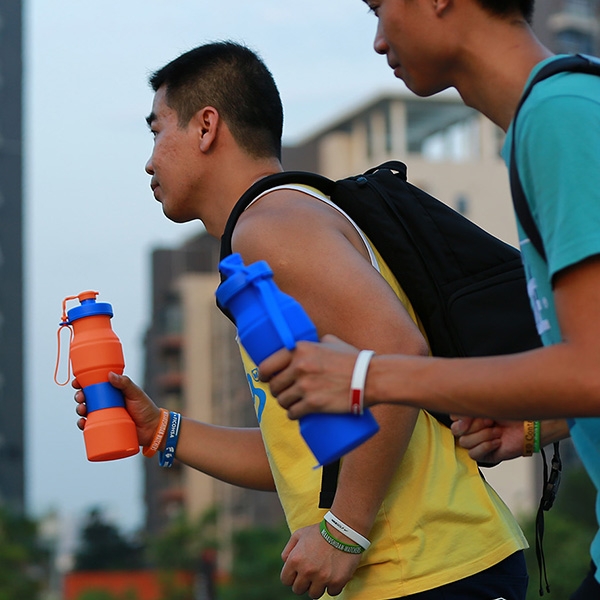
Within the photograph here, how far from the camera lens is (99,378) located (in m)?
3.00

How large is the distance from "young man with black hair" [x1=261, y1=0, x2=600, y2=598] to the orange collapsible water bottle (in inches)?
40.6

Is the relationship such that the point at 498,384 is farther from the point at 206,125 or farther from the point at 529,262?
the point at 206,125

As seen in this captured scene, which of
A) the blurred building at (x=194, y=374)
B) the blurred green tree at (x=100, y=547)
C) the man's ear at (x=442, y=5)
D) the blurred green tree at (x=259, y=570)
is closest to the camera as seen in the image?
the man's ear at (x=442, y=5)

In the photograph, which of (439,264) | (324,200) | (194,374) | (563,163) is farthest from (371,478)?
(194,374)

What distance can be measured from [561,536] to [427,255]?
2923 centimetres

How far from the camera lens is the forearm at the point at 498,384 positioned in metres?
1.88

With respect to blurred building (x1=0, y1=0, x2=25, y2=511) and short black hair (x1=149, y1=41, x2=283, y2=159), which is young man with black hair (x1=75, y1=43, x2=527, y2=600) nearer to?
short black hair (x1=149, y1=41, x2=283, y2=159)

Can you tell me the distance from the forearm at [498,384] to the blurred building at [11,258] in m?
60.5

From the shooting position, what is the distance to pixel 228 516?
6756 centimetres

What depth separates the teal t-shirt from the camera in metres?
1.88

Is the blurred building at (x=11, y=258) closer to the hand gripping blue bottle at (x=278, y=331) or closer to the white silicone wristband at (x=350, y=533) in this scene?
the white silicone wristband at (x=350, y=533)

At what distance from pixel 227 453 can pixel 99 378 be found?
1.58ft

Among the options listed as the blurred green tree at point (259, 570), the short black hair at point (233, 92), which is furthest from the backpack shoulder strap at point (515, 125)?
the blurred green tree at point (259, 570)

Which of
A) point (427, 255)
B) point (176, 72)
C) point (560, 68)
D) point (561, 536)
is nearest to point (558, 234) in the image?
point (560, 68)
